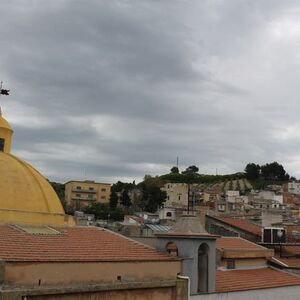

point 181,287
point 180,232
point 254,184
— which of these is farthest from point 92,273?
point 254,184

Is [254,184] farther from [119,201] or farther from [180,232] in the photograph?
[180,232]

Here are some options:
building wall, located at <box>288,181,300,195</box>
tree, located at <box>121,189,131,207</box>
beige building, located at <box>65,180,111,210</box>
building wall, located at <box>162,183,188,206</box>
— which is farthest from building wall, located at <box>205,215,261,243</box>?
building wall, located at <box>288,181,300,195</box>

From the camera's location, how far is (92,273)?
51.9 ft

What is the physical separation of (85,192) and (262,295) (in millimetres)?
79301

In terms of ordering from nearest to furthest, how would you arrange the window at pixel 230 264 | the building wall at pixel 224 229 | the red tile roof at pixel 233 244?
the window at pixel 230 264, the red tile roof at pixel 233 244, the building wall at pixel 224 229

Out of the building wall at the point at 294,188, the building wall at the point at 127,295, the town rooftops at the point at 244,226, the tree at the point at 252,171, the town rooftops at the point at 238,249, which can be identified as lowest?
the building wall at the point at 127,295

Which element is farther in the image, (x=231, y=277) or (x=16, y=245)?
(x=231, y=277)

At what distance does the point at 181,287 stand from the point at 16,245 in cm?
588

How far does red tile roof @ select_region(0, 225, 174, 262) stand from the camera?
15203 mm

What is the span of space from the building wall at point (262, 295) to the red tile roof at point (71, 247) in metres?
3.46

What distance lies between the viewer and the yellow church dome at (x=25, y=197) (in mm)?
18672

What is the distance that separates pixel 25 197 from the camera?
62.7 feet

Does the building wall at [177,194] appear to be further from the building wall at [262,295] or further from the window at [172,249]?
the window at [172,249]

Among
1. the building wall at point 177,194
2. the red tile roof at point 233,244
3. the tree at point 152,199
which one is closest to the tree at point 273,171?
the building wall at point 177,194
